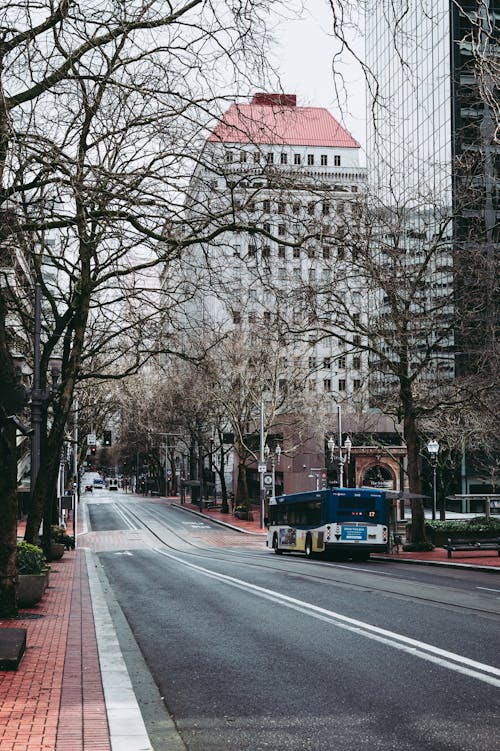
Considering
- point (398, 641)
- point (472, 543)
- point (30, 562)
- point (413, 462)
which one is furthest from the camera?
point (413, 462)

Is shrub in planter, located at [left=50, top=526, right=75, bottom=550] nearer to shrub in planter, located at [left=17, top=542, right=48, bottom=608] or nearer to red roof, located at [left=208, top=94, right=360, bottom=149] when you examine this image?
shrub in planter, located at [left=17, top=542, right=48, bottom=608]

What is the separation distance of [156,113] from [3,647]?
22.0ft

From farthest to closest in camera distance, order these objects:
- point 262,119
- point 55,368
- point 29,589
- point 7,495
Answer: point 55,368, point 29,589, point 7,495, point 262,119

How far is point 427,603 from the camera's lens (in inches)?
694

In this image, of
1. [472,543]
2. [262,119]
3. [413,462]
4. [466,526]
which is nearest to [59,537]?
[413,462]

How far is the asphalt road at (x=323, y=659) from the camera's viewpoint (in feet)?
24.6

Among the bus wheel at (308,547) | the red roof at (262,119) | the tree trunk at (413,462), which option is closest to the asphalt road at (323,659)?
the red roof at (262,119)

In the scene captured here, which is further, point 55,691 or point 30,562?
point 30,562

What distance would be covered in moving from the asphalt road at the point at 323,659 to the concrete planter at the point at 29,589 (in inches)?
63.1

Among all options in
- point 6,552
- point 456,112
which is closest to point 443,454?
point 456,112

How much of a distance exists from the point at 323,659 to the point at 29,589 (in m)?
7.89

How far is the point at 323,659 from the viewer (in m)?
11.0

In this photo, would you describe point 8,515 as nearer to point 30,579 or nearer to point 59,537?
point 30,579

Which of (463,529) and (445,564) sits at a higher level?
(463,529)
